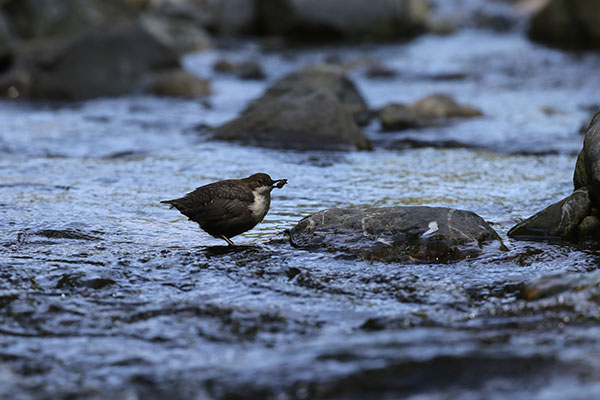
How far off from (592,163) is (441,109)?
19.4 feet

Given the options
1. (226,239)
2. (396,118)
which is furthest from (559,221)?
(396,118)

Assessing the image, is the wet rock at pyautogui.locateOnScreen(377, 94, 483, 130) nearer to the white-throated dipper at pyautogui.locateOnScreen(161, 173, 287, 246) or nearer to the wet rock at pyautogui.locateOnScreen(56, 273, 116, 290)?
the white-throated dipper at pyautogui.locateOnScreen(161, 173, 287, 246)

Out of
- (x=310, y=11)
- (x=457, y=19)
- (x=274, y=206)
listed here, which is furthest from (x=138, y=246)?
(x=457, y=19)

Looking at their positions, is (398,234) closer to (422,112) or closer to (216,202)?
(216,202)

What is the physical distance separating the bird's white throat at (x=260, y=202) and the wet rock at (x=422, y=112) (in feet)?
18.1

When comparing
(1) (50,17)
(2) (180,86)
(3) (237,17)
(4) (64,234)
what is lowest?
(4) (64,234)

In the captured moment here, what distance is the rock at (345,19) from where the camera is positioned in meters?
19.4

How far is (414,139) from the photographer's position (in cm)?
992

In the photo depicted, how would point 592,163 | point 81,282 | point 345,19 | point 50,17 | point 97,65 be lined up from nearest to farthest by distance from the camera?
1. point 81,282
2. point 592,163
3. point 97,65
4. point 50,17
5. point 345,19

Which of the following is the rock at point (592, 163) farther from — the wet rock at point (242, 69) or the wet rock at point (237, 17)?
the wet rock at point (237, 17)

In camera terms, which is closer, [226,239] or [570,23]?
[226,239]

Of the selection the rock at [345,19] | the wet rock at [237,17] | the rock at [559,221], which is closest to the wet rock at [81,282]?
the rock at [559,221]

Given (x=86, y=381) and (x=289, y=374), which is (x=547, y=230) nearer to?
(x=289, y=374)

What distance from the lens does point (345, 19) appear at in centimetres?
1948
